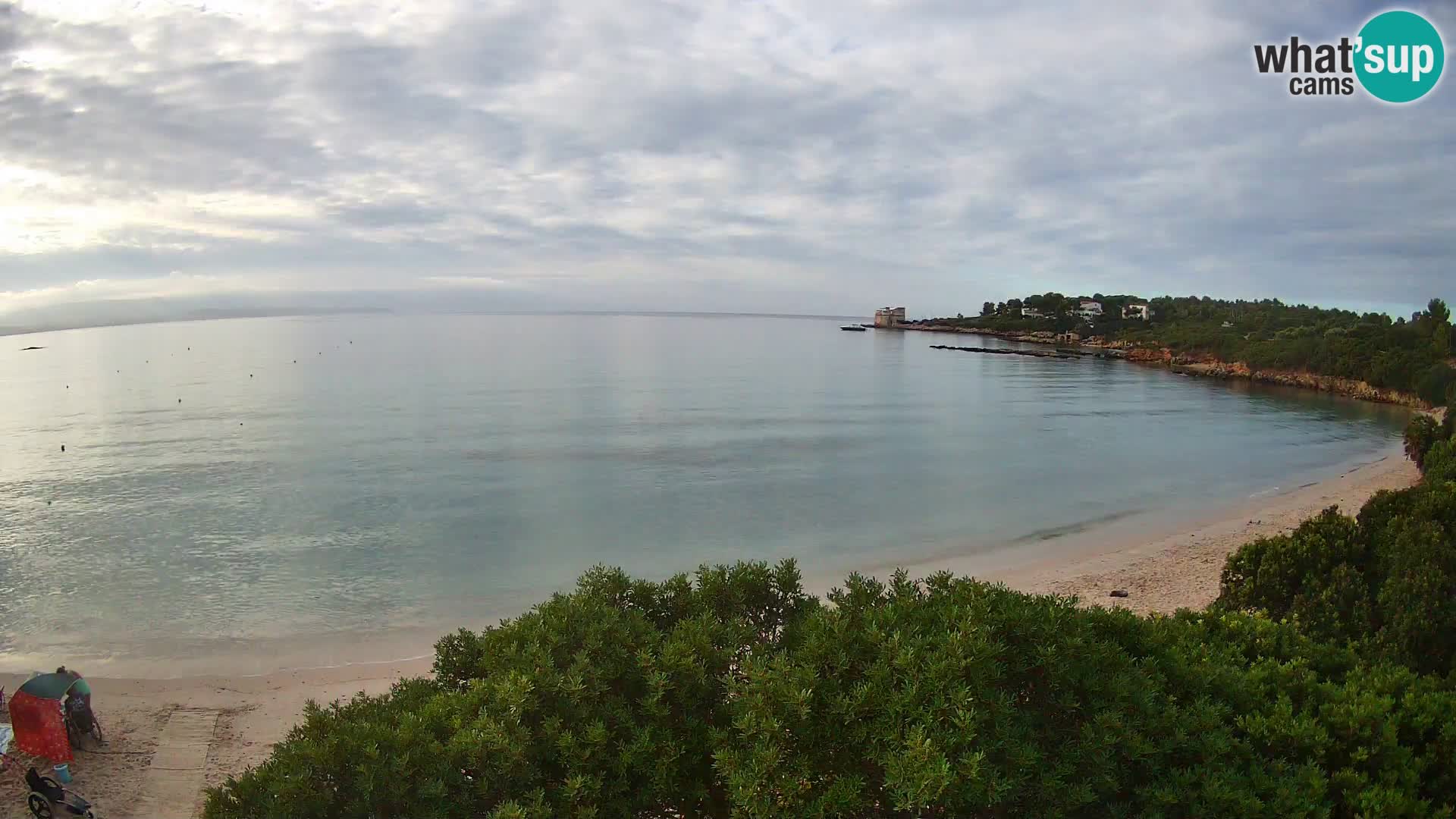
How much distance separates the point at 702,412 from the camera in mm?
50844

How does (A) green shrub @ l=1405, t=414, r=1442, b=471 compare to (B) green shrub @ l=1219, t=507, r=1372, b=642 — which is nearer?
(B) green shrub @ l=1219, t=507, r=1372, b=642

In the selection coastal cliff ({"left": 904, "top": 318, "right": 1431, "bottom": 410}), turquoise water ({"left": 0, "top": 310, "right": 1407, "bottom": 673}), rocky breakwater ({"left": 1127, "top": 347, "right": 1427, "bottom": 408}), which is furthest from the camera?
coastal cliff ({"left": 904, "top": 318, "right": 1431, "bottom": 410})

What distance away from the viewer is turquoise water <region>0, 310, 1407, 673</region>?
17734mm

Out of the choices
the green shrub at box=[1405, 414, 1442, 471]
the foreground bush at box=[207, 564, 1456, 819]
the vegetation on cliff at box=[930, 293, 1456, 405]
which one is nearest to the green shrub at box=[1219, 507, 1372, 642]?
the foreground bush at box=[207, 564, 1456, 819]

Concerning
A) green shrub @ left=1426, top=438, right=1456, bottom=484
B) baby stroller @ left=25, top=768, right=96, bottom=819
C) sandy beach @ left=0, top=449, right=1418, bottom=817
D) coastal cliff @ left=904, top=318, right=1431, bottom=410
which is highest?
coastal cliff @ left=904, top=318, right=1431, bottom=410

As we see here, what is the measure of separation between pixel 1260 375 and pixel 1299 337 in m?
11.8

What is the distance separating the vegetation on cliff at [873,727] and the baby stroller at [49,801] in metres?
5.38

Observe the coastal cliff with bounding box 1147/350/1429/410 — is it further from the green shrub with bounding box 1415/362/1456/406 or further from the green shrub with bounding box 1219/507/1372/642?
the green shrub with bounding box 1219/507/1372/642

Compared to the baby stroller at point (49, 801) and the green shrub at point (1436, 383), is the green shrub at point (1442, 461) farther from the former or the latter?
the green shrub at point (1436, 383)

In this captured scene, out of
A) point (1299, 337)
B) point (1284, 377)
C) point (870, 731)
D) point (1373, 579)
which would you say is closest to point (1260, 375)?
point (1284, 377)

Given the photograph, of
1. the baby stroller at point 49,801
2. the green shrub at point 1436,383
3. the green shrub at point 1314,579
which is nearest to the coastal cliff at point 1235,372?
the green shrub at point 1436,383

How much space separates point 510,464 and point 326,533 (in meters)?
10.8

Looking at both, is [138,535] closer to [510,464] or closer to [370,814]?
[510,464]

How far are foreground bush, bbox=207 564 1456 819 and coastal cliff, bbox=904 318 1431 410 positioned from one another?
6183cm
